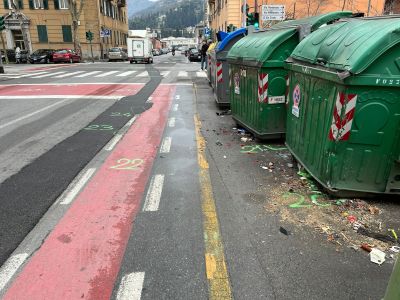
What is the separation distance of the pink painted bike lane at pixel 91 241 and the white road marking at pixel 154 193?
0.36 ft

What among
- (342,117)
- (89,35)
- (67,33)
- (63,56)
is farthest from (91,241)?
(67,33)

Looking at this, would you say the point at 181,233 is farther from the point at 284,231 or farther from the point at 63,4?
the point at 63,4

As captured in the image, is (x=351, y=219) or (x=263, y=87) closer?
(x=351, y=219)

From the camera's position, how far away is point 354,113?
4328 millimetres

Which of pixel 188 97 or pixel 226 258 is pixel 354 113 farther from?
pixel 188 97

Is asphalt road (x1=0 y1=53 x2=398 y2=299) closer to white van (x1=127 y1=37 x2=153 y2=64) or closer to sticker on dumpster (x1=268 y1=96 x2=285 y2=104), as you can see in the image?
sticker on dumpster (x1=268 y1=96 x2=285 y2=104)

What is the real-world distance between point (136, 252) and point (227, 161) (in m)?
3.16

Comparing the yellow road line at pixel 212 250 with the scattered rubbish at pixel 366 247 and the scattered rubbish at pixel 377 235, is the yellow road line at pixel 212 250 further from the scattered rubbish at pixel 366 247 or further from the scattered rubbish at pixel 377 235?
the scattered rubbish at pixel 377 235

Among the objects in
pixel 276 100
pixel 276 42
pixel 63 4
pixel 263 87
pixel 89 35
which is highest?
pixel 63 4

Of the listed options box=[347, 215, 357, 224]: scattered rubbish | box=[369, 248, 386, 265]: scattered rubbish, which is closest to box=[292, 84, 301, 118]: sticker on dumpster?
box=[347, 215, 357, 224]: scattered rubbish

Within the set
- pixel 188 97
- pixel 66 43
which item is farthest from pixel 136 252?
pixel 66 43

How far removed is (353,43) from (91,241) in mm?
3720

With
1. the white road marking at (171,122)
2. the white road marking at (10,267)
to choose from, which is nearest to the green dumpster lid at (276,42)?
the white road marking at (171,122)

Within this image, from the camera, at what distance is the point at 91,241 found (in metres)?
3.86
